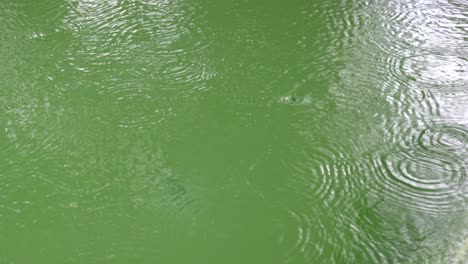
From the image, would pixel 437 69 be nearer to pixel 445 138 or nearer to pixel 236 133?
pixel 445 138

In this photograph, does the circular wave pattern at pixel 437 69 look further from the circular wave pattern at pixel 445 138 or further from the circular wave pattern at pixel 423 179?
the circular wave pattern at pixel 423 179

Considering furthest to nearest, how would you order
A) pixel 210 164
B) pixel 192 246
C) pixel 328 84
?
pixel 328 84, pixel 210 164, pixel 192 246

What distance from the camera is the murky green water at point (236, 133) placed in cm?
182

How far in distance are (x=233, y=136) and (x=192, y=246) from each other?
0.60m

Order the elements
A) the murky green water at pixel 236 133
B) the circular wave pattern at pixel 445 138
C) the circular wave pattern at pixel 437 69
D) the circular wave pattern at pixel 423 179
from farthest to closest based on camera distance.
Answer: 1. the circular wave pattern at pixel 437 69
2. the circular wave pattern at pixel 445 138
3. the circular wave pattern at pixel 423 179
4. the murky green water at pixel 236 133

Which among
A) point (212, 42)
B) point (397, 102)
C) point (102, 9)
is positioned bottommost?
point (397, 102)

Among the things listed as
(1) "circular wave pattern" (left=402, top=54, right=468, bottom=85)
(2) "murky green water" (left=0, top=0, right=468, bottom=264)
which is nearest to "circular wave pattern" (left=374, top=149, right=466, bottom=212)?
(2) "murky green water" (left=0, top=0, right=468, bottom=264)

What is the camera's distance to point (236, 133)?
2.26 metres

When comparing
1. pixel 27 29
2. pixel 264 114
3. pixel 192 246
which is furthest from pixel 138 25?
pixel 192 246

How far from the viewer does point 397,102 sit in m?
2.40

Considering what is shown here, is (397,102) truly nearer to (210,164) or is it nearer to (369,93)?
(369,93)

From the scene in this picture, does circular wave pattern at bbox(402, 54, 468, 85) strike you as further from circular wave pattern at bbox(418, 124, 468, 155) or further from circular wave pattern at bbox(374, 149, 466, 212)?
circular wave pattern at bbox(374, 149, 466, 212)

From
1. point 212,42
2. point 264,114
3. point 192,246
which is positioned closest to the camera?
point 192,246

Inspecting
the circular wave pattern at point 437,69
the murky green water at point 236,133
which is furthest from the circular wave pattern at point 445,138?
the circular wave pattern at point 437,69
